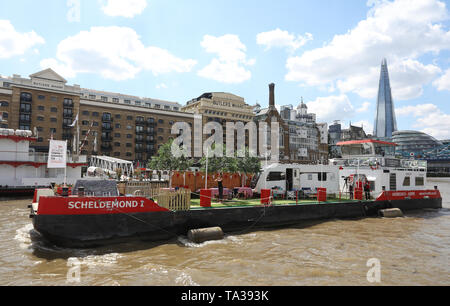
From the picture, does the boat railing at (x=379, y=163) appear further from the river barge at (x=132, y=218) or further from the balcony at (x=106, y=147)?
the balcony at (x=106, y=147)

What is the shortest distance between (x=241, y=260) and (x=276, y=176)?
1189cm

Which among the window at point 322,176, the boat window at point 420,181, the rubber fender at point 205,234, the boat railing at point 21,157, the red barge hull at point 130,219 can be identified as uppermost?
the boat railing at point 21,157

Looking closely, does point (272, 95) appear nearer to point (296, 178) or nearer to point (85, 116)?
point (85, 116)

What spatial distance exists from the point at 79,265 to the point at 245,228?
929cm

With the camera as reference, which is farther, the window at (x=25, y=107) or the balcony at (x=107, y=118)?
the balcony at (x=107, y=118)

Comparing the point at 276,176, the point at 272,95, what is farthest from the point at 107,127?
the point at 276,176

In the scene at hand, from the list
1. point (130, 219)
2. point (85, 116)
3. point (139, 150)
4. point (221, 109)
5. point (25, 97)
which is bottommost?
point (130, 219)

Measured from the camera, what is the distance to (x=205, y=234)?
47.5 feet

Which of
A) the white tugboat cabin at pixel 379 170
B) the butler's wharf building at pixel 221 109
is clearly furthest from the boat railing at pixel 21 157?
the butler's wharf building at pixel 221 109

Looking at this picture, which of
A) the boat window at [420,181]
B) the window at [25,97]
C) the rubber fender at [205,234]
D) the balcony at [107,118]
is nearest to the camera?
the rubber fender at [205,234]

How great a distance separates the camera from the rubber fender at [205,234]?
1419cm

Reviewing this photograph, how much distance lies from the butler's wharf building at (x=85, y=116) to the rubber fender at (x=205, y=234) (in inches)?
1855

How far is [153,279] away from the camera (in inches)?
383

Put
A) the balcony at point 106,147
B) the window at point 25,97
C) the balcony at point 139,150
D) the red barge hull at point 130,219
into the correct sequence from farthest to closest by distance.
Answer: the balcony at point 139,150 < the balcony at point 106,147 < the window at point 25,97 < the red barge hull at point 130,219
